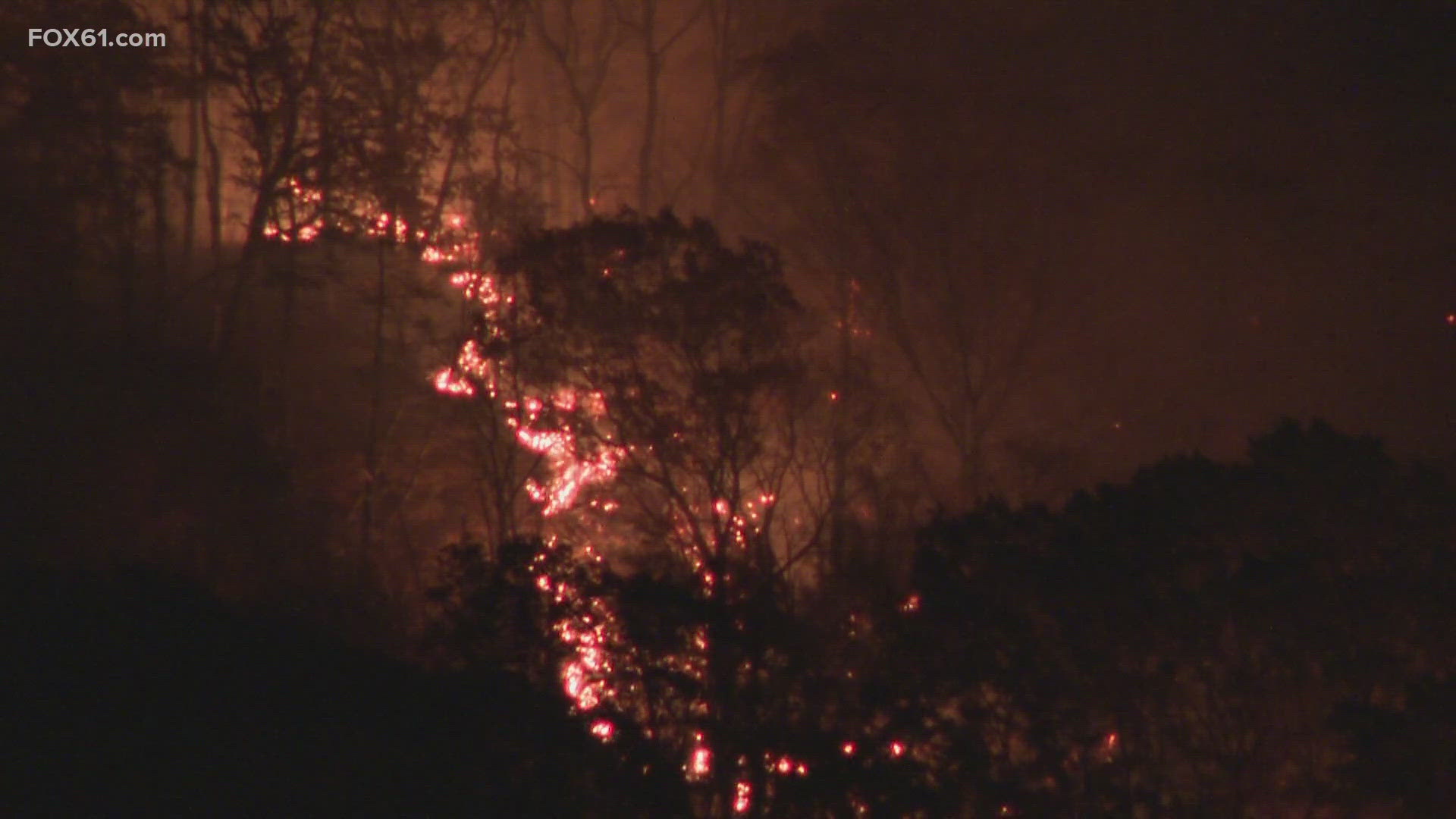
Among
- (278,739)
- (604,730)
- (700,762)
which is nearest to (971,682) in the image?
(700,762)

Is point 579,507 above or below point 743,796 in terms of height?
above

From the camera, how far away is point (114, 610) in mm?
11125

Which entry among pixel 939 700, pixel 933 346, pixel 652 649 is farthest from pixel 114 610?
pixel 933 346

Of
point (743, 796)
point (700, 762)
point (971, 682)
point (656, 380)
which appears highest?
point (656, 380)

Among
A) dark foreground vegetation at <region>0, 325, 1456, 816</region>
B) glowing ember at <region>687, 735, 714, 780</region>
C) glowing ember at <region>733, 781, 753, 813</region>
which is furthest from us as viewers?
glowing ember at <region>733, 781, 753, 813</region>

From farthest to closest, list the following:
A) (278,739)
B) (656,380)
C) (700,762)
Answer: (656,380)
(700,762)
(278,739)

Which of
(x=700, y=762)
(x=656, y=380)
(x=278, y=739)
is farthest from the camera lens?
(x=656, y=380)

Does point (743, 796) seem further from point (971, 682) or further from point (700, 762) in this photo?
point (971, 682)

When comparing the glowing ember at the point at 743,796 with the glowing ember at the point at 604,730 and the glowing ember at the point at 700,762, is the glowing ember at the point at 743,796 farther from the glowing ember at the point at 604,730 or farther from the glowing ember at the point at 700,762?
the glowing ember at the point at 604,730

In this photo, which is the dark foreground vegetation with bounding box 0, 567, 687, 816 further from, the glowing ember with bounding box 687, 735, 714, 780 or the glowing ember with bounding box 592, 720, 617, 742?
the glowing ember with bounding box 687, 735, 714, 780

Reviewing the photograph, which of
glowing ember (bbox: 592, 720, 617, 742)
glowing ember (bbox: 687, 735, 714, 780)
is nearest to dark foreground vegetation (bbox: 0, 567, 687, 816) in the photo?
glowing ember (bbox: 592, 720, 617, 742)

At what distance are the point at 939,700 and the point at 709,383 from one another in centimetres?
632

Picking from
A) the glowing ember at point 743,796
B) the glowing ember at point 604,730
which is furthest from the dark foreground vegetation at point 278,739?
the glowing ember at point 743,796

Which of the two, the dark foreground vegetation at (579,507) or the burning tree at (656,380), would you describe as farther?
the burning tree at (656,380)
